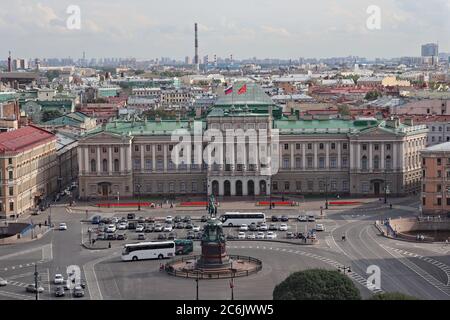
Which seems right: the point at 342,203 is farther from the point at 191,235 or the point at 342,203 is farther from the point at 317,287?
the point at 317,287

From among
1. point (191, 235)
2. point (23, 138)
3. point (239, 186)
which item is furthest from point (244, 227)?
point (23, 138)

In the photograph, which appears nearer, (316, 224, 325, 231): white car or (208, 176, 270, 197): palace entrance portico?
(316, 224, 325, 231): white car

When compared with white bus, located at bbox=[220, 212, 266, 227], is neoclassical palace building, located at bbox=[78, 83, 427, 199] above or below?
above

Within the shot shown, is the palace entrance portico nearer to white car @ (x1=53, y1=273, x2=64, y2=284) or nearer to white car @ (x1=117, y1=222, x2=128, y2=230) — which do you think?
white car @ (x1=117, y1=222, x2=128, y2=230)

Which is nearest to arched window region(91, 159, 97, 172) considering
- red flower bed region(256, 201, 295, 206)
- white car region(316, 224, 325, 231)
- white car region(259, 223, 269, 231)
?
red flower bed region(256, 201, 295, 206)

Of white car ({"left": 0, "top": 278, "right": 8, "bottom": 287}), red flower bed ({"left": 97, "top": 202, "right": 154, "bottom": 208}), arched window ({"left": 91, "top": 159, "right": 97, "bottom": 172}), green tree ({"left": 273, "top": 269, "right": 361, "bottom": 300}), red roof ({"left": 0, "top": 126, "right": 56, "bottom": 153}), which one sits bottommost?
white car ({"left": 0, "top": 278, "right": 8, "bottom": 287})
